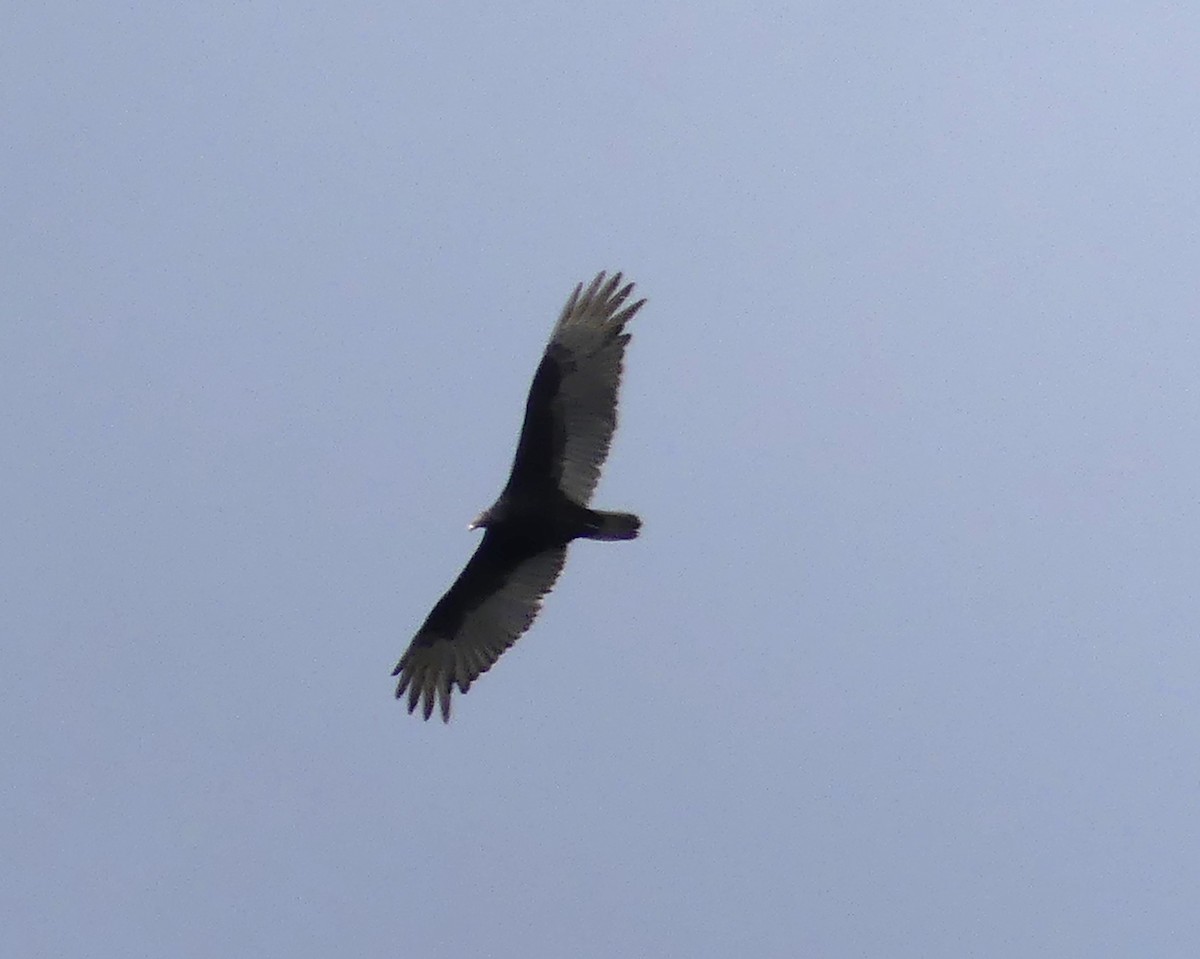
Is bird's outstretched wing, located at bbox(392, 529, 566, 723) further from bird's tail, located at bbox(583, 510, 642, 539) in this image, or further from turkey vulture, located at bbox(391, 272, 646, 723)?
bird's tail, located at bbox(583, 510, 642, 539)

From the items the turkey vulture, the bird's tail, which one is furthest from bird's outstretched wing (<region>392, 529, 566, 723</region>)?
the bird's tail

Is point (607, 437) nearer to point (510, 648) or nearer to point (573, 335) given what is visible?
point (573, 335)

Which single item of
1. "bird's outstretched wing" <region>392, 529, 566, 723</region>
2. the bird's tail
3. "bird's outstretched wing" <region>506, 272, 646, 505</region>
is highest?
"bird's outstretched wing" <region>506, 272, 646, 505</region>

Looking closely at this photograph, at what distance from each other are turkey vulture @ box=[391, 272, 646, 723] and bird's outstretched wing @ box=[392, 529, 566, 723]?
1 centimetres

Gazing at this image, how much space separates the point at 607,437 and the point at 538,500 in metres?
0.97

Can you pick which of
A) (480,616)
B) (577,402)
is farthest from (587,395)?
(480,616)

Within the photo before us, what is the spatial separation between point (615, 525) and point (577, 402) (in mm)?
1318

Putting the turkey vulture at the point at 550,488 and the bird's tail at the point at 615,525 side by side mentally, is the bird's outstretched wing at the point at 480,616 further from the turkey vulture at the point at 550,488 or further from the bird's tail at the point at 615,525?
the bird's tail at the point at 615,525

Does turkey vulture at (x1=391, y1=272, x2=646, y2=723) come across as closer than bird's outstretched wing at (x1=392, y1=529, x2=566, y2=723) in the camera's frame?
Yes

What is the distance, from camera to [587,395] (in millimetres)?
22188

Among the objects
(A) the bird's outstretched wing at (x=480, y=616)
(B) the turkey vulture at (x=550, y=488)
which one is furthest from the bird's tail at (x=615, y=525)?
(A) the bird's outstretched wing at (x=480, y=616)

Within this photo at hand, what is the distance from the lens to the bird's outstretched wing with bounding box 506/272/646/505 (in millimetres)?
22188

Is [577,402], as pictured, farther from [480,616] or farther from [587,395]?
[480,616]

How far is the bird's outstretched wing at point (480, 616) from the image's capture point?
23.0m
